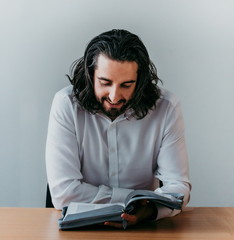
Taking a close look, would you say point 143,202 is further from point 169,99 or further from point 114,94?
point 169,99

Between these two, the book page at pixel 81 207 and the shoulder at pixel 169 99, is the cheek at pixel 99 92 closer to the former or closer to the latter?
the shoulder at pixel 169 99

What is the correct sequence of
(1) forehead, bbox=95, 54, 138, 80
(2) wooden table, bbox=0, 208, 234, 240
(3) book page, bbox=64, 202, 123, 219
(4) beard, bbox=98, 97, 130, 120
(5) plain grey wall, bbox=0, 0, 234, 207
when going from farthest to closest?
(5) plain grey wall, bbox=0, 0, 234, 207 → (4) beard, bbox=98, 97, 130, 120 → (1) forehead, bbox=95, 54, 138, 80 → (3) book page, bbox=64, 202, 123, 219 → (2) wooden table, bbox=0, 208, 234, 240

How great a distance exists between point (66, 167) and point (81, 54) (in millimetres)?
932

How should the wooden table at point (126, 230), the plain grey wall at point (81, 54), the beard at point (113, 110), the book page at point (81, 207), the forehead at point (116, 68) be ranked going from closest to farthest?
the wooden table at point (126, 230)
the book page at point (81, 207)
the forehead at point (116, 68)
the beard at point (113, 110)
the plain grey wall at point (81, 54)

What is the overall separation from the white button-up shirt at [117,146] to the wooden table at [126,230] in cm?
23

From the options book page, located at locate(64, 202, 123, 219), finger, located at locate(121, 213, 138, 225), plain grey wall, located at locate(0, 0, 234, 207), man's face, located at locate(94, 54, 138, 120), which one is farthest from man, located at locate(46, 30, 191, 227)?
plain grey wall, located at locate(0, 0, 234, 207)

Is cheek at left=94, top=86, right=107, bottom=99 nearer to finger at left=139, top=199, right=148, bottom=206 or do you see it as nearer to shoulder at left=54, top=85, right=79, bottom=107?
shoulder at left=54, top=85, right=79, bottom=107

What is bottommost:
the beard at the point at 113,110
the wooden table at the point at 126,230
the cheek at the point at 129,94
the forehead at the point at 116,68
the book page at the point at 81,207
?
the wooden table at the point at 126,230

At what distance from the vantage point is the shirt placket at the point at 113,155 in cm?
223

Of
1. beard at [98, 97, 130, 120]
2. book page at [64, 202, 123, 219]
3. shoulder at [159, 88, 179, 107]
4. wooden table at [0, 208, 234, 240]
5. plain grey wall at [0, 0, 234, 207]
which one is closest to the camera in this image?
wooden table at [0, 208, 234, 240]

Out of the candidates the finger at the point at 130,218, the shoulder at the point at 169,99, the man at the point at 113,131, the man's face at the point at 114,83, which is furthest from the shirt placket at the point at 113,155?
the finger at the point at 130,218

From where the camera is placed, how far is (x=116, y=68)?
2.03m

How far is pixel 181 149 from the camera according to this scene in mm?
2213

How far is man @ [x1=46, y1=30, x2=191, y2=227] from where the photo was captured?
6.83 feet
